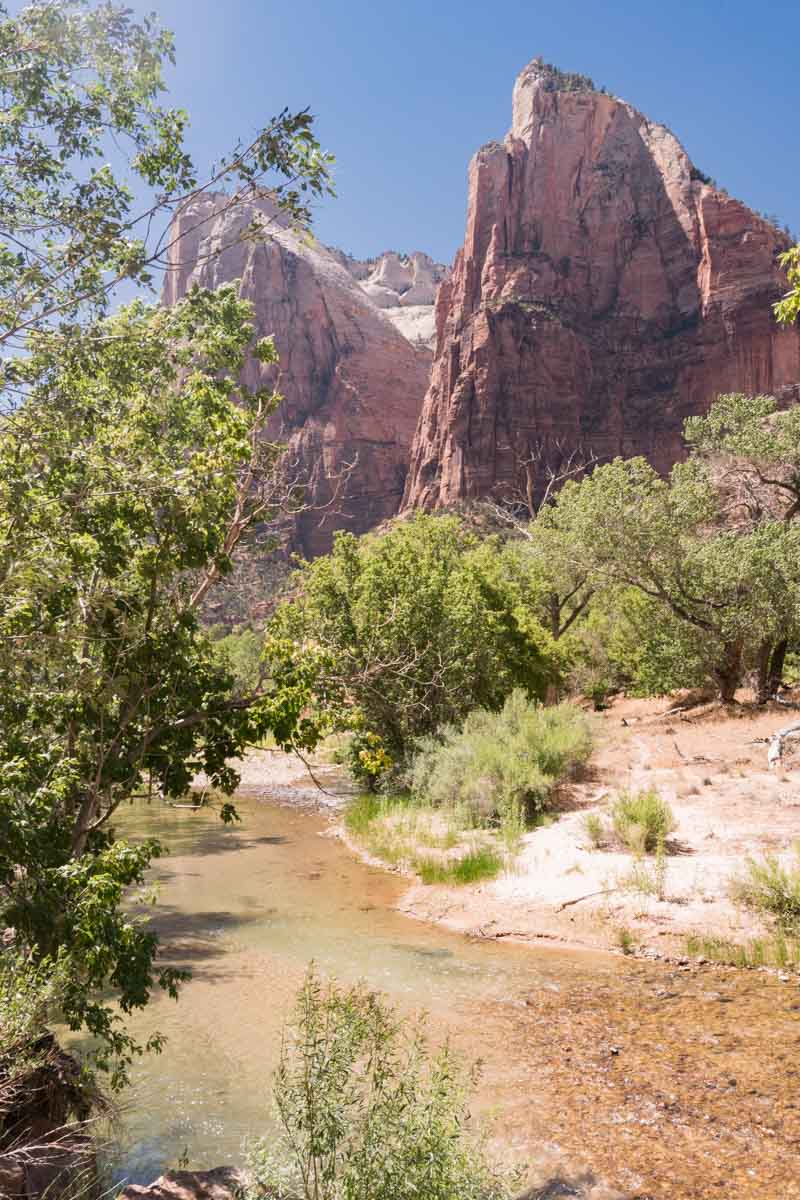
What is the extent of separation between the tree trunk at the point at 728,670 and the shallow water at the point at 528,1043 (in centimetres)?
1636

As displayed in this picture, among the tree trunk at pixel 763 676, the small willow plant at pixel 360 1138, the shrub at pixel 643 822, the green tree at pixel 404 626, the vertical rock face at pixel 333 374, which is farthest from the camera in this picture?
the vertical rock face at pixel 333 374

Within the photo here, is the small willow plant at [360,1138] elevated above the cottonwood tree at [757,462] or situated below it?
below

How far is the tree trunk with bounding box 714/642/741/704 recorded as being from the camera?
25.0 meters

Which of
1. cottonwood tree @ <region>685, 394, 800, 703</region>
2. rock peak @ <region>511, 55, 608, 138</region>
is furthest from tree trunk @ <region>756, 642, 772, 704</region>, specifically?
rock peak @ <region>511, 55, 608, 138</region>

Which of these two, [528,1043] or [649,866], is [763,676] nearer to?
[649,866]

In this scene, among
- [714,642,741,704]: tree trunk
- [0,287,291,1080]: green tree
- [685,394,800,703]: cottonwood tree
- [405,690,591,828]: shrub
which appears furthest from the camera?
[714,642,741,704]: tree trunk

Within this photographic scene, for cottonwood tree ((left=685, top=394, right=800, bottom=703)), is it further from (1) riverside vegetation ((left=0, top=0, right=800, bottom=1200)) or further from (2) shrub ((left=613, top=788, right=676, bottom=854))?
(1) riverside vegetation ((left=0, top=0, right=800, bottom=1200))

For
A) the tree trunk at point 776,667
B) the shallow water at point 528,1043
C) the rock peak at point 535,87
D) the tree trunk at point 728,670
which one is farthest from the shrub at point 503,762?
the rock peak at point 535,87

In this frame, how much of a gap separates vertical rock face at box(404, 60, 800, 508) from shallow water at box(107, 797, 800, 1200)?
8758 cm

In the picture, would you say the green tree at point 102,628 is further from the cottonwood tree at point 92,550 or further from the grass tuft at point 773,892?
the grass tuft at point 773,892

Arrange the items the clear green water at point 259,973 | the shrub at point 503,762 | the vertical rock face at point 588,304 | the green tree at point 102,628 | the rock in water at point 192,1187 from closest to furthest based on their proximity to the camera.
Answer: the rock in water at point 192,1187
the green tree at point 102,628
the clear green water at point 259,973
the shrub at point 503,762
the vertical rock face at point 588,304

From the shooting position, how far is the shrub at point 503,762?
15789 mm

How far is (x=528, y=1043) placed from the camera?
7.44 m

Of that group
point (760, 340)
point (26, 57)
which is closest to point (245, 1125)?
point (26, 57)
